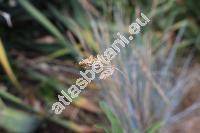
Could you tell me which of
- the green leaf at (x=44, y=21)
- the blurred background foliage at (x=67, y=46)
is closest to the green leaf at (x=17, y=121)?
the blurred background foliage at (x=67, y=46)

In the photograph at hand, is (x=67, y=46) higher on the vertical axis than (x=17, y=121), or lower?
higher

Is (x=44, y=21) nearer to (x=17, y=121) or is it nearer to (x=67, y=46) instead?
(x=67, y=46)

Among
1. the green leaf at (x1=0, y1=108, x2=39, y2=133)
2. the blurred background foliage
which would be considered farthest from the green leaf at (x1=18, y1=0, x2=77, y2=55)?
the green leaf at (x1=0, y1=108, x2=39, y2=133)

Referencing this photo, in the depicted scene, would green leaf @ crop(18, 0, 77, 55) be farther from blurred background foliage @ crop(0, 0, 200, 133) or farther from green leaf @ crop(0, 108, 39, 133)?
green leaf @ crop(0, 108, 39, 133)

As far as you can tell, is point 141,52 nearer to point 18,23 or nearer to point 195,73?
point 195,73

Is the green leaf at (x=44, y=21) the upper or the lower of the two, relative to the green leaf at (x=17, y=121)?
upper

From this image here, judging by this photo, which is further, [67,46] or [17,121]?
[67,46]

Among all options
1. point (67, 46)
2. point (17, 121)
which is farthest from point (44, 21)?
point (17, 121)

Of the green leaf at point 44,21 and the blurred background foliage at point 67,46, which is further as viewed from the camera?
the green leaf at point 44,21

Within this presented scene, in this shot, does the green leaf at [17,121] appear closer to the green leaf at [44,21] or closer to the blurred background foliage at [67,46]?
the blurred background foliage at [67,46]
